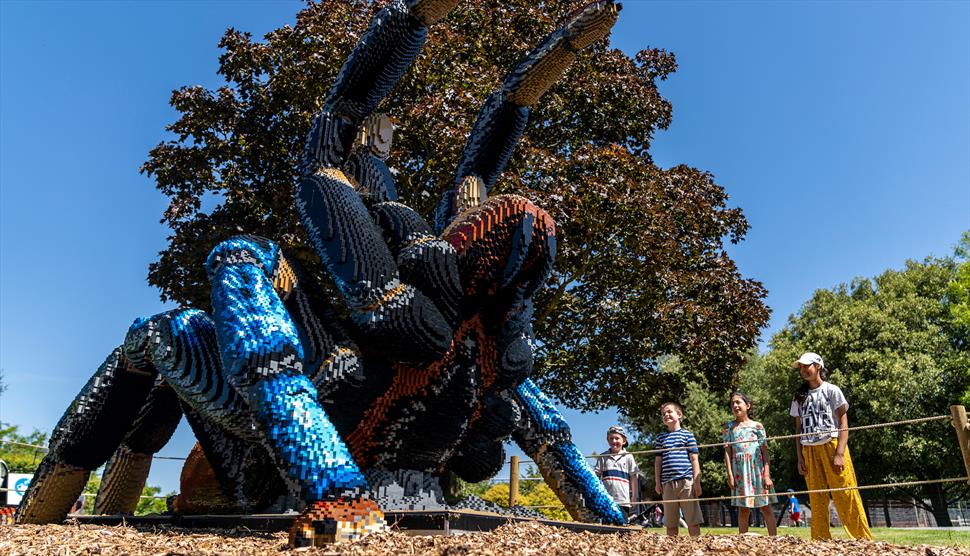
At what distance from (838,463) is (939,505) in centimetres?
2642

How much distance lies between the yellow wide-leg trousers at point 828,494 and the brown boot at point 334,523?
3.63m

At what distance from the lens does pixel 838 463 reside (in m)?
4.79

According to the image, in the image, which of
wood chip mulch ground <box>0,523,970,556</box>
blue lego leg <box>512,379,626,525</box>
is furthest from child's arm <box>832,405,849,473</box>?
blue lego leg <box>512,379,626,525</box>

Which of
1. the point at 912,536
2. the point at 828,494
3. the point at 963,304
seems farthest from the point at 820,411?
the point at 963,304

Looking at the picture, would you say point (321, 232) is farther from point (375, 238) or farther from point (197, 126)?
point (197, 126)

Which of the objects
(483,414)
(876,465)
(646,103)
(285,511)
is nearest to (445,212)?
(483,414)

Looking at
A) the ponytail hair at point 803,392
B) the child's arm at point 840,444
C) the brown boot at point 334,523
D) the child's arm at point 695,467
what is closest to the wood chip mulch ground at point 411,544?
the brown boot at point 334,523

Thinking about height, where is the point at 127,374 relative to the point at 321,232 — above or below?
below

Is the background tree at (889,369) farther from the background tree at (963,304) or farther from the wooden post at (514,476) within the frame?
the wooden post at (514,476)

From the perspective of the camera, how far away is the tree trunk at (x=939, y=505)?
2495cm

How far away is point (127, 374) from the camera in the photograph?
3.51 metres

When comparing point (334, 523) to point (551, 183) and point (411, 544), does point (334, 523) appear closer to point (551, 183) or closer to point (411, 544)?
point (411, 544)

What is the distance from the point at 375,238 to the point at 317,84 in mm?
7330

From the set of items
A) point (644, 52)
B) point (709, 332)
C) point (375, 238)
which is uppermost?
point (644, 52)
